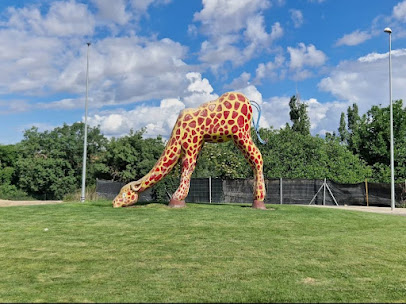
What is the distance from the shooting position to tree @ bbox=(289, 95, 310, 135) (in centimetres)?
4034

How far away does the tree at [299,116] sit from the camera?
40344 mm

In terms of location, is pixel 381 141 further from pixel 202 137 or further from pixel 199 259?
pixel 199 259

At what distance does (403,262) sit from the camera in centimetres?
693

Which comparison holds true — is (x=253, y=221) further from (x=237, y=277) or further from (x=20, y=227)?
(x=20, y=227)

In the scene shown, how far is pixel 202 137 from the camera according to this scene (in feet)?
46.0

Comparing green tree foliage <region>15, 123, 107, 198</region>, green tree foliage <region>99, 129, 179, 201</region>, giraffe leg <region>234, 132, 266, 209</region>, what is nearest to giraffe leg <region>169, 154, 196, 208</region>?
giraffe leg <region>234, 132, 266, 209</region>

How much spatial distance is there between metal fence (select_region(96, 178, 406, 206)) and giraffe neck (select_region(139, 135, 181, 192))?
30.1ft

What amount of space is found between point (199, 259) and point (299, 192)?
55.4ft

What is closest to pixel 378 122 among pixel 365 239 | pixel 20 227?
pixel 365 239

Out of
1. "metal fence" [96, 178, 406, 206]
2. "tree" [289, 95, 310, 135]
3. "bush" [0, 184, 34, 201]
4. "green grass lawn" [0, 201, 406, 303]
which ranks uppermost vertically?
"tree" [289, 95, 310, 135]

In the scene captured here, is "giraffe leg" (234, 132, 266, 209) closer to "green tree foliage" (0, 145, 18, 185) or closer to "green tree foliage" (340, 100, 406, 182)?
"green tree foliage" (340, 100, 406, 182)

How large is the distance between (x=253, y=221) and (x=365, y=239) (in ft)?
10.00

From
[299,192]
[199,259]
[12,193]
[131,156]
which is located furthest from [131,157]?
[199,259]

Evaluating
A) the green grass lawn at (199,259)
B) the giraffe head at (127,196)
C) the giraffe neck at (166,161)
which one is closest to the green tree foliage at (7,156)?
the giraffe head at (127,196)
